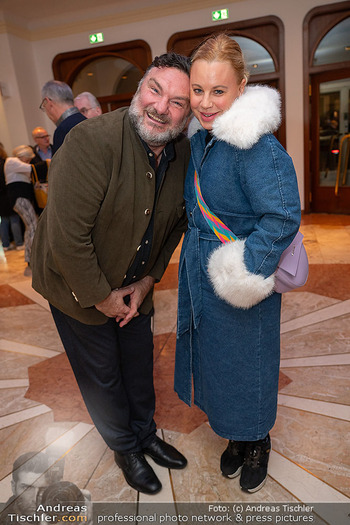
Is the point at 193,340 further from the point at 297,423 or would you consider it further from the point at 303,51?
the point at 303,51

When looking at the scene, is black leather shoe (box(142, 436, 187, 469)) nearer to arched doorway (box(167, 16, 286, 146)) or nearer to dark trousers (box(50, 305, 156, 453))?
dark trousers (box(50, 305, 156, 453))

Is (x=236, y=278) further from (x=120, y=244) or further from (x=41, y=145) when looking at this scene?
(x=41, y=145)

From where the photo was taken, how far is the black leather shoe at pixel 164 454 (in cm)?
179

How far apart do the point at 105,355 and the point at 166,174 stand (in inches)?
31.9

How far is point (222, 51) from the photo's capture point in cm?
124

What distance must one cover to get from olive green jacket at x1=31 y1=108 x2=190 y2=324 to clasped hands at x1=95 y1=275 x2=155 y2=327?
0.05 meters

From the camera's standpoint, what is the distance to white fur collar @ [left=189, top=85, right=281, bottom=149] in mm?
1204

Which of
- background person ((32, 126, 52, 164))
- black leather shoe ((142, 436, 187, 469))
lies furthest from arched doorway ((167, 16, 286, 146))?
black leather shoe ((142, 436, 187, 469))

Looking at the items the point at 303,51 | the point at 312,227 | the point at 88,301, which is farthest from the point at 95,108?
the point at 303,51

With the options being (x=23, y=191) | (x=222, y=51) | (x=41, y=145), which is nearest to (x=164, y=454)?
(x=222, y=51)

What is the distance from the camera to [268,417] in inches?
63.7

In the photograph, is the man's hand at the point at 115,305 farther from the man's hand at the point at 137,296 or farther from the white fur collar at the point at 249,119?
the white fur collar at the point at 249,119

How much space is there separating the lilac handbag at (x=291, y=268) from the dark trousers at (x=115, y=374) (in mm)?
694

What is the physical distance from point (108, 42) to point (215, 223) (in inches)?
279
